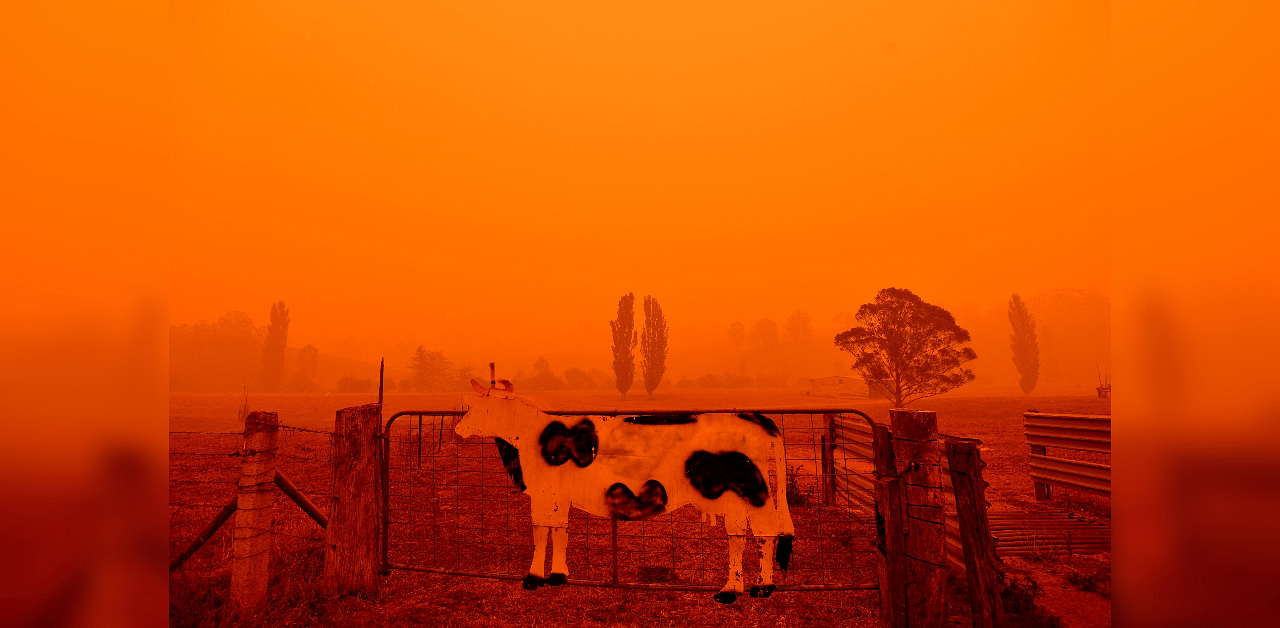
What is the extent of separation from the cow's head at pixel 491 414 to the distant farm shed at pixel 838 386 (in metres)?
42.4

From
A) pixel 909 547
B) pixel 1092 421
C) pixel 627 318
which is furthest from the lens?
pixel 627 318

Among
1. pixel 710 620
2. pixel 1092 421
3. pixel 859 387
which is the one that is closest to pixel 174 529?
pixel 710 620

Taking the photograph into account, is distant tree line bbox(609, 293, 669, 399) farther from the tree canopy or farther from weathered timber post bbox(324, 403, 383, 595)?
weathered timber post bbox(324, 403, 383, 595)

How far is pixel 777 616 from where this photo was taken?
167 inches

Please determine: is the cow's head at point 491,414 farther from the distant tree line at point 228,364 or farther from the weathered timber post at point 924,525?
the distant tree line at point 228,364

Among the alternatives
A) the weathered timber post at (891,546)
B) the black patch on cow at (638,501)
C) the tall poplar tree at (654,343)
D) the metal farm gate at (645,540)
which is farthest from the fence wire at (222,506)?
the tall poplar tree at (654,343)

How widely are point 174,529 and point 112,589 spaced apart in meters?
5.15

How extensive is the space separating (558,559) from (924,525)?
2992 millimetres

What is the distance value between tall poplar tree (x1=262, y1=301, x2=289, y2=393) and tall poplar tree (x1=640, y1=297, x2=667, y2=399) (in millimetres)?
33867

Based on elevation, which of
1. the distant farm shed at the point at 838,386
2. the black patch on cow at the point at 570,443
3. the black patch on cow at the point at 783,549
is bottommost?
the distant farm shed at the point at 838,386

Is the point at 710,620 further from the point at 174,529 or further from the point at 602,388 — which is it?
the point at 602,388

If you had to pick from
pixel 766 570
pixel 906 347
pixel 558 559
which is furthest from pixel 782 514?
pixel 906 347

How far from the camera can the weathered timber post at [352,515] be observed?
446 cm

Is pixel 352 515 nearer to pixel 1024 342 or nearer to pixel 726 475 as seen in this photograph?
pixel 726 475
